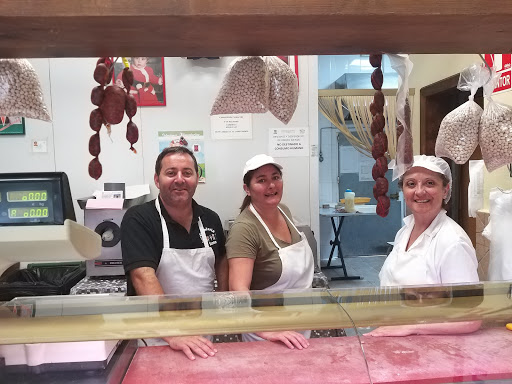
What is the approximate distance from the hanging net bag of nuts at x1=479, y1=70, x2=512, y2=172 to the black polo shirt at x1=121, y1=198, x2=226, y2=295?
1.14 metres

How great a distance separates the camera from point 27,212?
2.18ft

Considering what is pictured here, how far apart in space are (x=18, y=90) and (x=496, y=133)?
3.85 feet

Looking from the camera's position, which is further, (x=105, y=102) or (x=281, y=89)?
(x=281, y=89)

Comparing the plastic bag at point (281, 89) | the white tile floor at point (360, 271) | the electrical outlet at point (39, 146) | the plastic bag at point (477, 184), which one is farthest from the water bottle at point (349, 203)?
the plastic bag at point (281, 89)

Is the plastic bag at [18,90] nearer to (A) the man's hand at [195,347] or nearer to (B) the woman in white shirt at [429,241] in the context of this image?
(A) the man's hand at [195,347]

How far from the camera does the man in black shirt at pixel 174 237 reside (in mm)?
1675

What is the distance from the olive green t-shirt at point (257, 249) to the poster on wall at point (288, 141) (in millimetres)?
1558

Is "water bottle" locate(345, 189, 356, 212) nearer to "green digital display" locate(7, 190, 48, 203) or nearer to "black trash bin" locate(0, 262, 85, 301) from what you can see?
"black trash bin" locate(0, 262, 85, 301)

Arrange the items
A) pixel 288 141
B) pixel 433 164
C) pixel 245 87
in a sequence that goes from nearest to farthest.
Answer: pixel 245 87 → pixel 433 164 → pixel 288 141

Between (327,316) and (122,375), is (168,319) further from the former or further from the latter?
(327,316)

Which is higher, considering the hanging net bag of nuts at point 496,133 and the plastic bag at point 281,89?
the plastic bag at point 281,89

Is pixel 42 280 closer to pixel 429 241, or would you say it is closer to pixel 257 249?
pixel 257 249

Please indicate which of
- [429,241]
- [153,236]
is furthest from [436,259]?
[153,236]

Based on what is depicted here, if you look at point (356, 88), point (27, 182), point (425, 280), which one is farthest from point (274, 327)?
point (356, 88)
